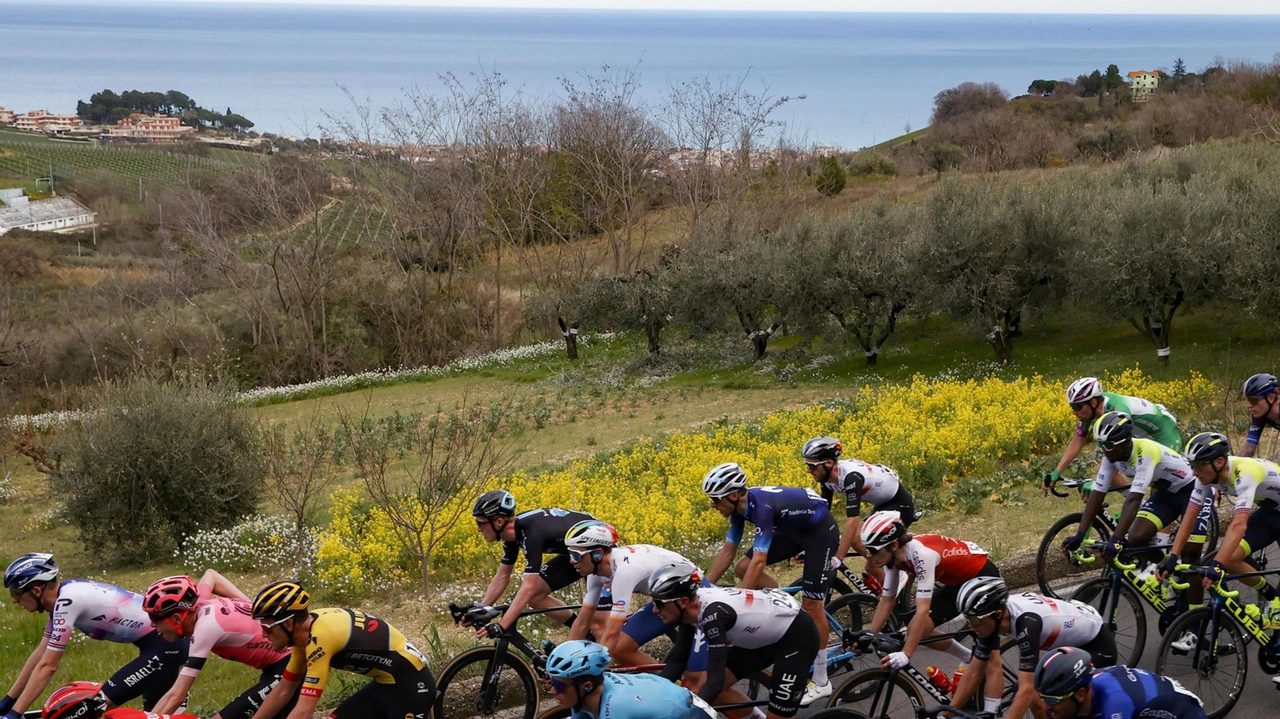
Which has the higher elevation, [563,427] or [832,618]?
[832,618]

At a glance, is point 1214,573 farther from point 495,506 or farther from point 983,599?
point 495,506

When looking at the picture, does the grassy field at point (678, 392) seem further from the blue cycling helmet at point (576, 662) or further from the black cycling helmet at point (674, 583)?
the blue cycling helmet at point (576, 662)

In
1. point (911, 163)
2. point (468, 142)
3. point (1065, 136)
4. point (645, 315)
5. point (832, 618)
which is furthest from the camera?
point (911, 163)

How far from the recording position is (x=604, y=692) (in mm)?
5789

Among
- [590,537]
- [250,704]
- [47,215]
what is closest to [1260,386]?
[590,537]

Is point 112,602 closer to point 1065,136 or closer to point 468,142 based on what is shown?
point 468,142

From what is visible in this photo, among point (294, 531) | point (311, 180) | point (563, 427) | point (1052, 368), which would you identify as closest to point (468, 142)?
point (311, 180)

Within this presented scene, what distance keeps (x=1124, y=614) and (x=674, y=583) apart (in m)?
4.21

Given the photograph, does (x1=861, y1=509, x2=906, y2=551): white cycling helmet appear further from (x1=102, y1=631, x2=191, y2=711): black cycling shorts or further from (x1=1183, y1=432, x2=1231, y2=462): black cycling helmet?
(x1=102, y1=631, x2=191, y2=711): black cycling shorts

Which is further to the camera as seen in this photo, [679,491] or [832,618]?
[679,491]

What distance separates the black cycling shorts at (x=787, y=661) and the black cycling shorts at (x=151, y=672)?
3895 millimetres

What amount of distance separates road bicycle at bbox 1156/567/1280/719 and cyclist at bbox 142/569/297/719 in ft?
21.0

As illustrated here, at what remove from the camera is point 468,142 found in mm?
43312

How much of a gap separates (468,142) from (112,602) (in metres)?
37.5
